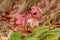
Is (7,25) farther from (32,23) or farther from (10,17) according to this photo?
(32,23)

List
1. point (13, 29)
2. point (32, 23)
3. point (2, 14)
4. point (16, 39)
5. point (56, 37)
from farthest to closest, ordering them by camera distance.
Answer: point (2, 14) → point (13, 29) → point (32, 23) → point (16, 39) → point (56, 37)

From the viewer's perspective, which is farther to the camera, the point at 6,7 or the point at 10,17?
the point at 6,7

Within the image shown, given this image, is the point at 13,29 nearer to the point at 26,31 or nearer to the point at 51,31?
the point at 26,31

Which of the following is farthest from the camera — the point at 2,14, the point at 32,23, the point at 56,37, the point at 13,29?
the point at 2,14

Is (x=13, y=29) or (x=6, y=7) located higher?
(x=6, y=7)

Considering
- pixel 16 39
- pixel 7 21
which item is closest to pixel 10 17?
pixel 7 21

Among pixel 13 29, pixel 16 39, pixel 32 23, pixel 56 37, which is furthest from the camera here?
pixel 13 29

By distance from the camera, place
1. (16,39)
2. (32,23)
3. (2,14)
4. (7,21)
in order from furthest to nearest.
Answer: (2,14)
(7,21)
(32,23)
(16,39)

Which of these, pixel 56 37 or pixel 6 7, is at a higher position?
pixel 6 7

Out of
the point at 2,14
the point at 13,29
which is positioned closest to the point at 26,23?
the point at 13,29
